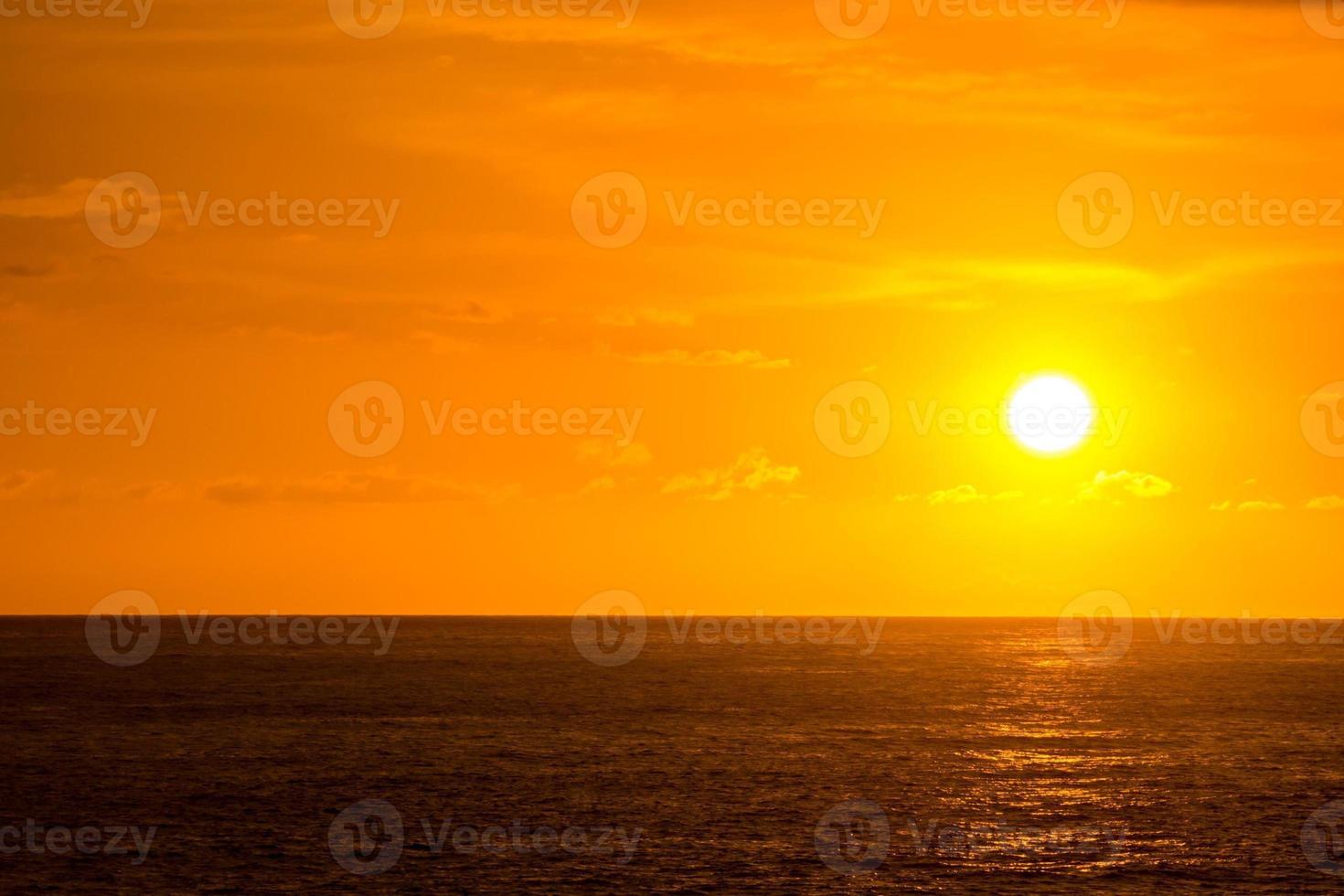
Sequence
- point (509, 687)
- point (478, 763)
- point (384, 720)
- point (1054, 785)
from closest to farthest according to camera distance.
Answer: point (1054, 785) < point (478, 763) < point (384, 720) < point (509, 687)

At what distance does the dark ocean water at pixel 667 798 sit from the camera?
69.9 m

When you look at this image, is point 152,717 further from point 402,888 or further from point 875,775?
point 402,888

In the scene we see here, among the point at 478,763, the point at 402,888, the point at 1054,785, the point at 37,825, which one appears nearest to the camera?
the point at 402,888

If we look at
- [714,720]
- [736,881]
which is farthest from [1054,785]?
[714,720]

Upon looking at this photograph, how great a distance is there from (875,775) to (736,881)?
119ft

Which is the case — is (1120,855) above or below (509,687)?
below

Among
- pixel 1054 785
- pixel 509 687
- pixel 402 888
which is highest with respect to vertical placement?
pixel 509 687

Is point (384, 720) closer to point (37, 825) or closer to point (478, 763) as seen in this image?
point (478, 763)

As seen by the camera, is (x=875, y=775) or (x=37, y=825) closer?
(x=37, y=825)

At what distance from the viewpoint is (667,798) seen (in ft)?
299

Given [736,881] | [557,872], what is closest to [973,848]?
[736,881]

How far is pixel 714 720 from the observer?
14325 cm

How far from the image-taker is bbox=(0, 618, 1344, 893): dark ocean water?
2753 inches

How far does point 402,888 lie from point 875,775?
44841 millimetres
